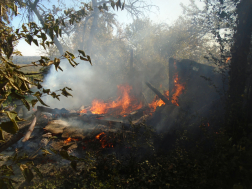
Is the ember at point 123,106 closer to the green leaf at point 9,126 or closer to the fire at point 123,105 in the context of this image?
the fire at point 123,105

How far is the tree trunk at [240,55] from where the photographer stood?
5.14 m

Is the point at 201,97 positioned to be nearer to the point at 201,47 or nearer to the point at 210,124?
the point at 210,124

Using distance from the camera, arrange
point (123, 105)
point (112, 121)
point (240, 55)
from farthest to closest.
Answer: point (123, 105)
point (112, 121)
point (240, 55)

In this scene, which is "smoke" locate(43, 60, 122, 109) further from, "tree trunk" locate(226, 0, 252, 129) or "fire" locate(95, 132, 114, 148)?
"tree trunk" locate(226, 0, 252, 129)

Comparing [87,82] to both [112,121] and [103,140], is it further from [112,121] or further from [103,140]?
[103,140]

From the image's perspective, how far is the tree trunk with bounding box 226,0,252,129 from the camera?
5.14m

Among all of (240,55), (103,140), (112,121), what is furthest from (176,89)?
(103,140)

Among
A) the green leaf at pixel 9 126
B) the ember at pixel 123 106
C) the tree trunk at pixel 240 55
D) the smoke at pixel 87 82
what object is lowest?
the green leaf at pixel 9 126

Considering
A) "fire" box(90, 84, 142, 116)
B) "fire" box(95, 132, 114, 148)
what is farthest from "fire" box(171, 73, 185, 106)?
"fire" box(95, 132, 114, 148)

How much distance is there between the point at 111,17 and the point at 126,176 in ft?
67.1

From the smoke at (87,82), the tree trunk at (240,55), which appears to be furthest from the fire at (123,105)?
the tree trunk at (240,55)

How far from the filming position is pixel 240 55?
5.32 metres

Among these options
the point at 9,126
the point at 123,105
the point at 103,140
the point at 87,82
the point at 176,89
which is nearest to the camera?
the point at 9,126

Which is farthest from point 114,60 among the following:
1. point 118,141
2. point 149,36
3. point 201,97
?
point 118,141
